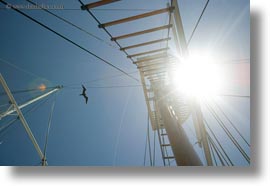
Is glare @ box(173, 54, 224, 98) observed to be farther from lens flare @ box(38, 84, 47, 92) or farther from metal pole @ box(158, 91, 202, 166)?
lens flare @ box(38, 84, 47, 92)

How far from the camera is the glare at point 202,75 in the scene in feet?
12.8

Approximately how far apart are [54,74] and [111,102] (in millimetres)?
1455

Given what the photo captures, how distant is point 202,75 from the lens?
13.2 feet

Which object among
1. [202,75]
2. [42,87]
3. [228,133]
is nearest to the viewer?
[228,133]

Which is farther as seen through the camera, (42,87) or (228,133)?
(42,87)

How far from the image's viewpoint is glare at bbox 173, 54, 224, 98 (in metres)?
3.90

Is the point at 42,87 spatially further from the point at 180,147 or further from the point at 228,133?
the point at 228,133

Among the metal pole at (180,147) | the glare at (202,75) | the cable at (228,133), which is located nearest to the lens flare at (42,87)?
the metal pole at (180,147)

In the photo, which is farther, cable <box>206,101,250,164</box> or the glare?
the glare

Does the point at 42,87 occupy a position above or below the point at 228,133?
above

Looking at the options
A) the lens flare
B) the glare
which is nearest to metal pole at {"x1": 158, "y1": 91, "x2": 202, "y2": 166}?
the glare

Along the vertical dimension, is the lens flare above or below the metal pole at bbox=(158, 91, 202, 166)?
above

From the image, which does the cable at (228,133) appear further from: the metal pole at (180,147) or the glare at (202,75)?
the metal pole at (180,147)

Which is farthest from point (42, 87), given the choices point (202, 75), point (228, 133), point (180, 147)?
point (228, 133)
